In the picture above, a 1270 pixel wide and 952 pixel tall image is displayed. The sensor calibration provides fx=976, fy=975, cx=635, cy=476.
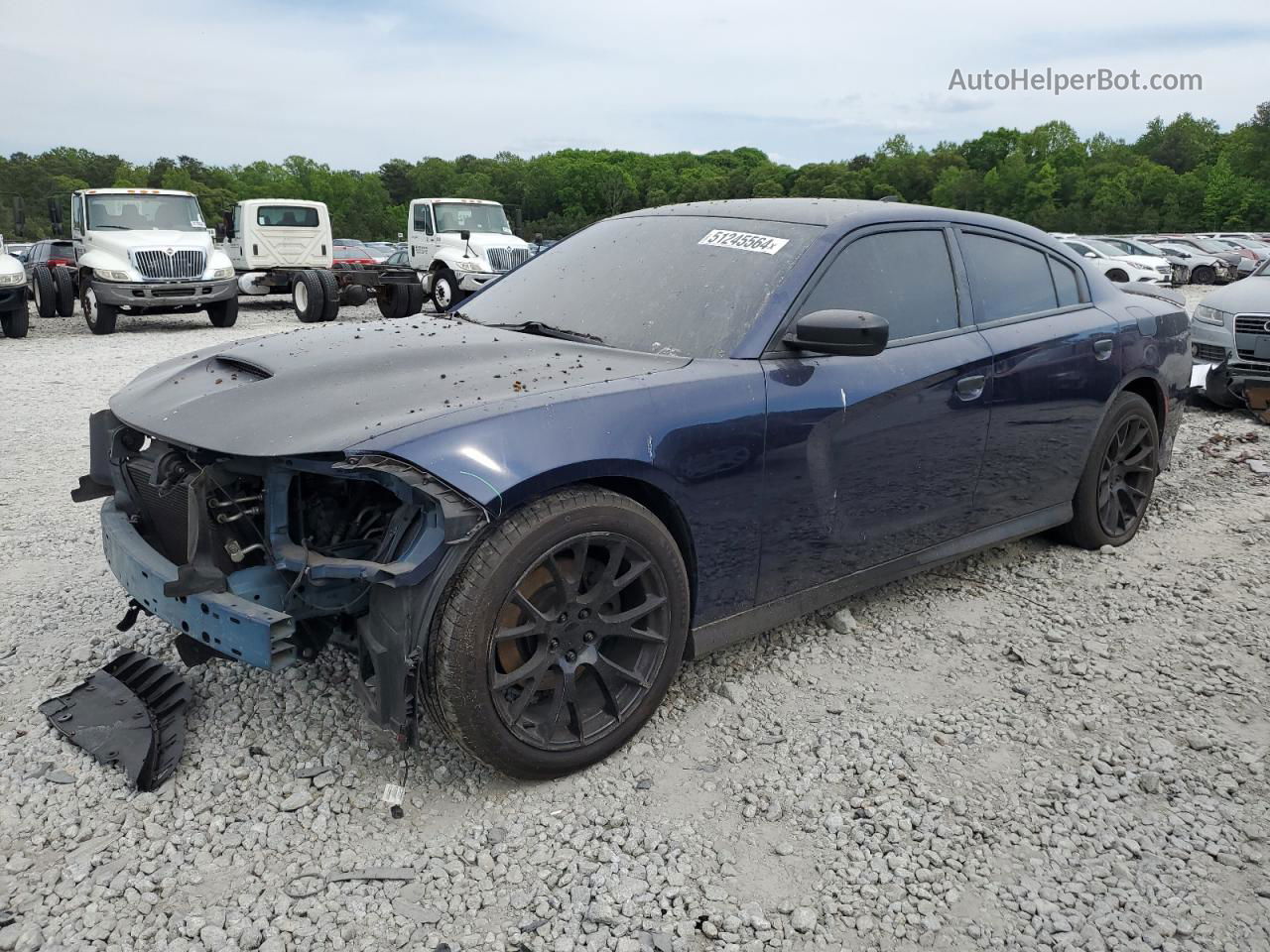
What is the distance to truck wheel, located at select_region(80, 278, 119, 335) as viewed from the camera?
14.9m

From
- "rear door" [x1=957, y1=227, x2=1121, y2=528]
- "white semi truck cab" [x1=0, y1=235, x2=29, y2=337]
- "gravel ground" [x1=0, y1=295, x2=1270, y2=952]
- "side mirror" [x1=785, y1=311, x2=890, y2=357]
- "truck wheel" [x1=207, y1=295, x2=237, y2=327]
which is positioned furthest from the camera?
"truck wheel" [x1=207, y1=295, x2=237, y2=327]

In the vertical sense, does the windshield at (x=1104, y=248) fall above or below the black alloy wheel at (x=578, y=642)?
above

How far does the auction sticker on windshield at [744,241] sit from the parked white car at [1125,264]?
22.8 metres

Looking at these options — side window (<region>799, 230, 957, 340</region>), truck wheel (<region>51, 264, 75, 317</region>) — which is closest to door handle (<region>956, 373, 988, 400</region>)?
side window (<region>799, 230, 957, 340</region>)

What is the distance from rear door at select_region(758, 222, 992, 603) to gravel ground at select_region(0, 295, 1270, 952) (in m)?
0.48

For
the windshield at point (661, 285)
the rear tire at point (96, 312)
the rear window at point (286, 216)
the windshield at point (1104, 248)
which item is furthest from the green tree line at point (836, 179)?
the windshield at point (661, 285)

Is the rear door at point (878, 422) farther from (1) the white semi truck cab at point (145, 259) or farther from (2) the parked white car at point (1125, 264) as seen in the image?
(2) the parked white car at point (1125, 264)

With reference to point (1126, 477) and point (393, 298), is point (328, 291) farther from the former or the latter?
point (1126, 477)

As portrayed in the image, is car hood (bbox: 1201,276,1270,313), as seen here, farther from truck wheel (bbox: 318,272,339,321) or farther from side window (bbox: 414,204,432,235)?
side window (bbox: 414,204,432,235)

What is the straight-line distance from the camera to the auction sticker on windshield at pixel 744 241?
137 inches

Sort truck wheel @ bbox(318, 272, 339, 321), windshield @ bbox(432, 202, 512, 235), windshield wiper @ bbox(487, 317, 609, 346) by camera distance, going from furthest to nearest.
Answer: windshield @ bbox(432, 202, 512, 235) < truck wheel @ bbox(318, 272, 339, 321) < windshield wiper @ bbox(487, 317, 609, 346)

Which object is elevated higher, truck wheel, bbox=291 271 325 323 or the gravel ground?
truck wheel, bbox=291 271 325 323

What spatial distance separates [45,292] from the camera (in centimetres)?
1617

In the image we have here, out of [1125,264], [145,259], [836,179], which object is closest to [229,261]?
[145,259]
